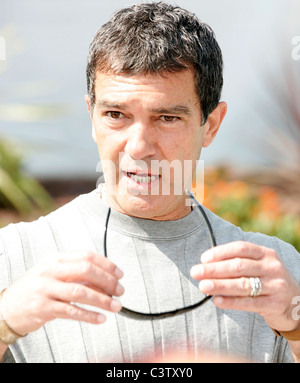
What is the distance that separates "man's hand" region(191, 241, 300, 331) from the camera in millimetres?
1677

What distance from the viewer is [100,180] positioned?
2422 mm

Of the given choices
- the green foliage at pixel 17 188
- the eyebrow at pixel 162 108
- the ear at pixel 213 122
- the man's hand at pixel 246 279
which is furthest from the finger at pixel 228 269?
the green foliage at pixel 17 188

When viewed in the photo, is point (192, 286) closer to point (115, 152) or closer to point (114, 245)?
point (114, 245)

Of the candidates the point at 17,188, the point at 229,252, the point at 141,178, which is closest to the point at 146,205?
the point at 141,178

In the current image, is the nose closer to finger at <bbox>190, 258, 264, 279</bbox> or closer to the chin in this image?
the chin

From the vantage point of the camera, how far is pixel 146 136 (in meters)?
1.99

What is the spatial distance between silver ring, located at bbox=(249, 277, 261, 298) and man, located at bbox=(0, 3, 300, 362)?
0.14ft

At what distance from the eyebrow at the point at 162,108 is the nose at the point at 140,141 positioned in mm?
65

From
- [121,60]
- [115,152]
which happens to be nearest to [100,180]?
[115,152]

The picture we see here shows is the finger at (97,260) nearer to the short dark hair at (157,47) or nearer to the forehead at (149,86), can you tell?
the forehead at (149,86)

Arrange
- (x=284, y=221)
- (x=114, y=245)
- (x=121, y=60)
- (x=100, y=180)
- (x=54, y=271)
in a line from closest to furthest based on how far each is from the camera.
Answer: (x=54, y=271) < (x=121, y=60) < (x=114, y=245) < (x=100, y=180) < (x=284, y=221)

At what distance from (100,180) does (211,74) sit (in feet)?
2.07

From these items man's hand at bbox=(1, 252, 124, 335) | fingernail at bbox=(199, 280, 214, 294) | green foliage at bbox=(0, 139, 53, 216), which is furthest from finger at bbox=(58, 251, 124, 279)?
green foliage at bbox=(0, 139, 53, 216)

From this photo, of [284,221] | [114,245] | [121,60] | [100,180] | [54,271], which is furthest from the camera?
[284,221]
